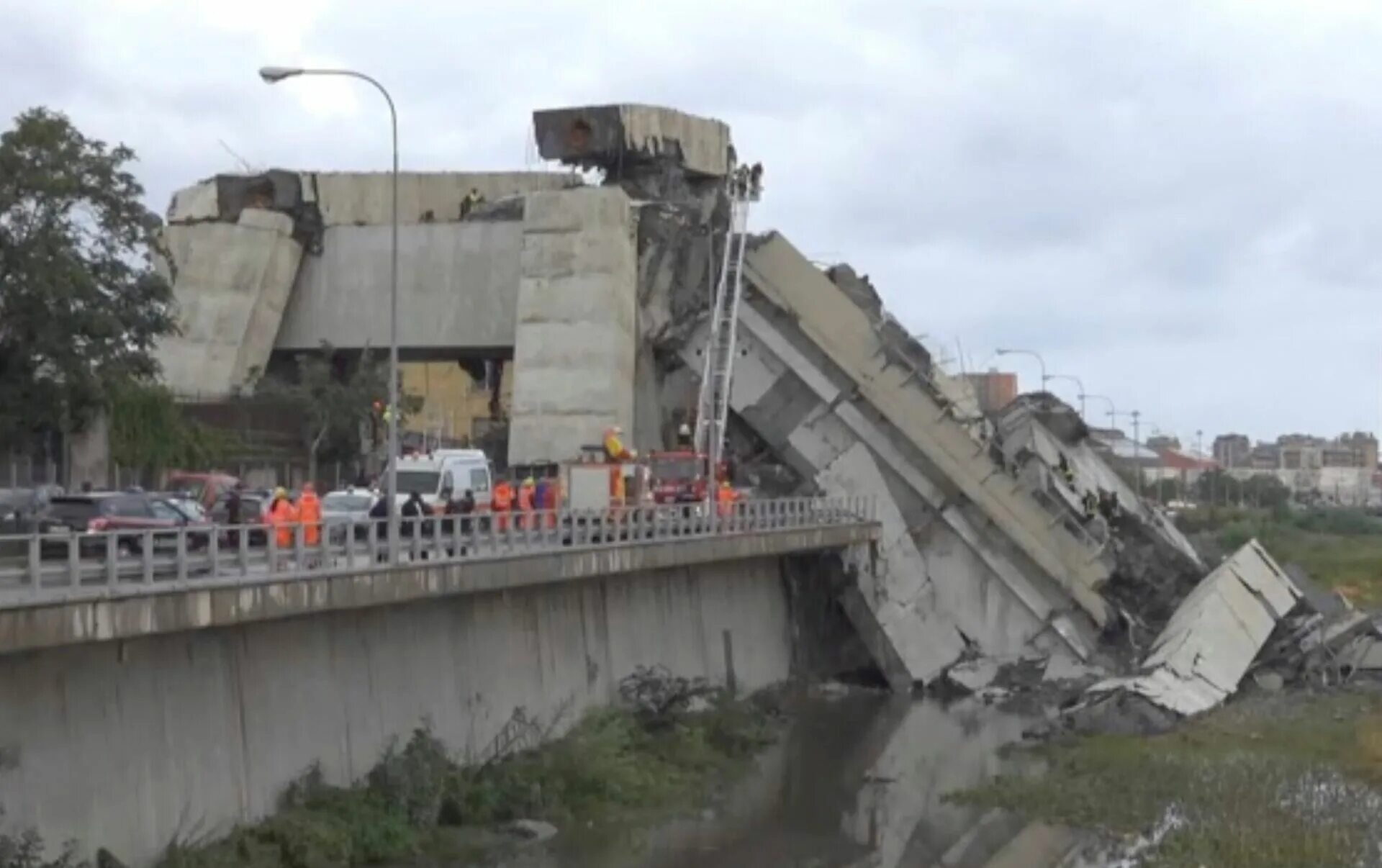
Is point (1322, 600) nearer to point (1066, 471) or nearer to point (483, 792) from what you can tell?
point (1066, 471)

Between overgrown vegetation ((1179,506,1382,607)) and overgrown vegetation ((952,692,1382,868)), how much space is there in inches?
1626

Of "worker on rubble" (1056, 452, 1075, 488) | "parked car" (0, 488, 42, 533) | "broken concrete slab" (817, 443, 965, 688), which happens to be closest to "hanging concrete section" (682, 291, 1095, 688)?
"broken concrete slab" (817, 443, 965, 688)

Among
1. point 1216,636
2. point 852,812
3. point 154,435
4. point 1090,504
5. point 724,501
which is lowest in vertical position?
point 852,812

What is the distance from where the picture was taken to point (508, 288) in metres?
63.1

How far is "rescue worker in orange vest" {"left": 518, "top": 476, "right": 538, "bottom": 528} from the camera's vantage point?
122ft

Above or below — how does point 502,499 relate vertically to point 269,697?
above

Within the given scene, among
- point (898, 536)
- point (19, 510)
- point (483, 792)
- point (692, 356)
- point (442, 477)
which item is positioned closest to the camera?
point (483, 792)

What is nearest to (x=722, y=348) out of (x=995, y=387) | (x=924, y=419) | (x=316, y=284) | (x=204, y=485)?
(x=924, y=419)

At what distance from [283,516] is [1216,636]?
29.7 m

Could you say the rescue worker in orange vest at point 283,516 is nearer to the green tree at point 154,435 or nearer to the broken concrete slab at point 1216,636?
the green tree at point 154,435

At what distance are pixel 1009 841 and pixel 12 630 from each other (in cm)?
1750

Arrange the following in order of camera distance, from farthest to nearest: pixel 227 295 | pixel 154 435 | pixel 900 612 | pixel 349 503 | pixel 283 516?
pixel 227 295, pixel 900 612, pixel 154 435, pixel 349 503, pixel 283 516

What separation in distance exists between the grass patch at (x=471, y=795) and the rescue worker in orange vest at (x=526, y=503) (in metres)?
3.65

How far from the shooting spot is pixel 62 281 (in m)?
44.0
